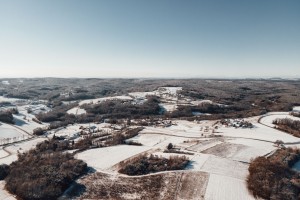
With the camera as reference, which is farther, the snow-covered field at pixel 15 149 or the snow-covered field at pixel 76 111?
the snow-covered field at pixel 76 111

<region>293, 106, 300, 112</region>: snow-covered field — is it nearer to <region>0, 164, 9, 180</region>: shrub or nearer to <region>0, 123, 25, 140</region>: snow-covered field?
<region>0, 123, 25, 140</region>: snow-covered field

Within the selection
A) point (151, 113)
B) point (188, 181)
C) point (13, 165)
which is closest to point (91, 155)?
point (13, 165)

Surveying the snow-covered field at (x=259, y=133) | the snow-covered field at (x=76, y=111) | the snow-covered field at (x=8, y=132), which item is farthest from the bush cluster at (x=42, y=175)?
the snow-covered field at (x=76, y=111)

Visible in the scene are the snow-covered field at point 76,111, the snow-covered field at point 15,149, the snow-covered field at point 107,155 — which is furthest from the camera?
the snow-covered field at point 76,111

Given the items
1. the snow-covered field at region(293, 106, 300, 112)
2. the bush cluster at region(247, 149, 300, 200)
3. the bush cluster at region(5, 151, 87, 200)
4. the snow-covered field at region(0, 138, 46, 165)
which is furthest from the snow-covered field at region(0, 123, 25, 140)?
the snow-covered field at region(293, 106, 300, 112)

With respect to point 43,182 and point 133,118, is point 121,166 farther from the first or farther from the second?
point 133,118

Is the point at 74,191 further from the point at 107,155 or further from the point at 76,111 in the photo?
the point at 76,111

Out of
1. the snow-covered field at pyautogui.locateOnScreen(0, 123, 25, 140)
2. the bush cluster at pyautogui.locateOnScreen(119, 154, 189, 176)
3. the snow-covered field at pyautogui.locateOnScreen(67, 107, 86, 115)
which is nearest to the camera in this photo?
the bush cluster at pyautogui.locateOnScreen(119, 154, 189, 176)

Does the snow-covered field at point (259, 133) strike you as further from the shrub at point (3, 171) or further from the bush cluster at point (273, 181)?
the shrub at point (3, 171)

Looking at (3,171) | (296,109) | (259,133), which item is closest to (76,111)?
(259,133)
